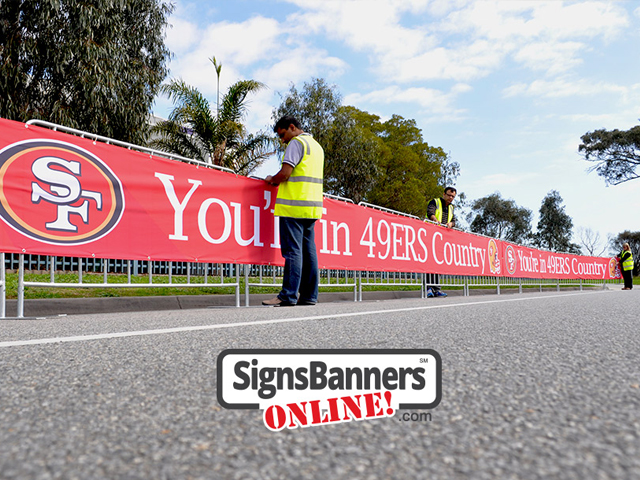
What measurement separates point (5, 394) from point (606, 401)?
73.4 inches

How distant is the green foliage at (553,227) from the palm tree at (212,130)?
54.6m

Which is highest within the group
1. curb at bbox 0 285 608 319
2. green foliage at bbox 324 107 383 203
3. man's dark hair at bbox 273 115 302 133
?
green foliage at bbox 324 107 383 203

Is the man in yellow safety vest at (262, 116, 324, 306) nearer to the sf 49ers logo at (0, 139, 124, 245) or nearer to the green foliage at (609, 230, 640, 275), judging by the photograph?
the sf 49ers logo at (0, 139, 124, 245)

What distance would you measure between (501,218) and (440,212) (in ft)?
189

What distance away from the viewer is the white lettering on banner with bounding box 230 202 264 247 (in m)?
6.77

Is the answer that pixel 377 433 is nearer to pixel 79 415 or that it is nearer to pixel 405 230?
pixel 79 415

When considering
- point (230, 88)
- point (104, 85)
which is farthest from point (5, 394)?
point (230, 88)

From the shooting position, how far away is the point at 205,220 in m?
6.42

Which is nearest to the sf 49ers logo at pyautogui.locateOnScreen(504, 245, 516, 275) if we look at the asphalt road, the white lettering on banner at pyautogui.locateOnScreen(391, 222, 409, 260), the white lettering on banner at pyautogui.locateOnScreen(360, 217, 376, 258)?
the white lettering on banner at pyautogui.locateOnScreen(391, 222, 409, 260)

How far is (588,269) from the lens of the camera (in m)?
25.3

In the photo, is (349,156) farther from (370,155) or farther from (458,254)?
(458,254)

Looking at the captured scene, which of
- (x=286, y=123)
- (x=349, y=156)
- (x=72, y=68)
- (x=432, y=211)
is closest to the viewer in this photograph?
(x=286, y=123)

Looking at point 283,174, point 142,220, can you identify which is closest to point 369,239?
point 283,174

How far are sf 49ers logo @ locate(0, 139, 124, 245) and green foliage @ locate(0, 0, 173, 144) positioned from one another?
11.4 m
